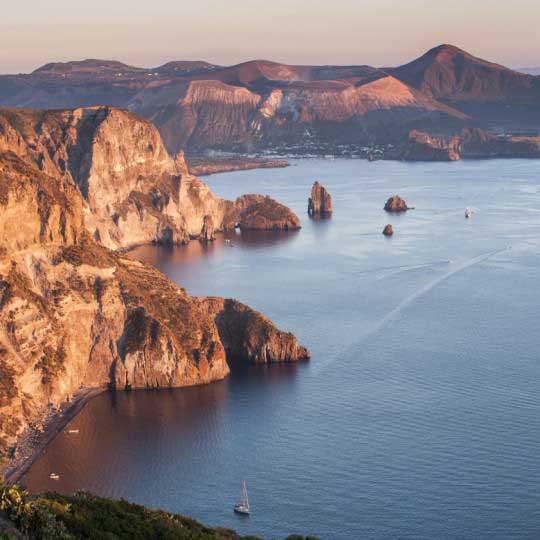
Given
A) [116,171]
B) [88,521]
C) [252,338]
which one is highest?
[116,171]

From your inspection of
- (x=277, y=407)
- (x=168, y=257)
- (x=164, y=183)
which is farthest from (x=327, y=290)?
(x=164, y=183)

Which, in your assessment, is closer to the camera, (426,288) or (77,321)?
(77,321)

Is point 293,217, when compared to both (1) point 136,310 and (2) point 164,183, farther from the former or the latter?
(1) point 136,310

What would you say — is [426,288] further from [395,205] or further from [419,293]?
[395,205]

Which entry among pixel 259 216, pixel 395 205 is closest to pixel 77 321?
pixel 259 216

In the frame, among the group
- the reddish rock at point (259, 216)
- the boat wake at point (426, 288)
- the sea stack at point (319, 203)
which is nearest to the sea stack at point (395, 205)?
the sea stack at point (319, 203)

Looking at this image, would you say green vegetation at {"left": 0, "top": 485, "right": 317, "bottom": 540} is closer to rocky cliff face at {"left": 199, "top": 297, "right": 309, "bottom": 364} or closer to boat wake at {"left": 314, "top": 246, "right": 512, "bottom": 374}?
rocky cliff face at {"left": 199, "top": 297, "right": 309, "bottom": 364}
